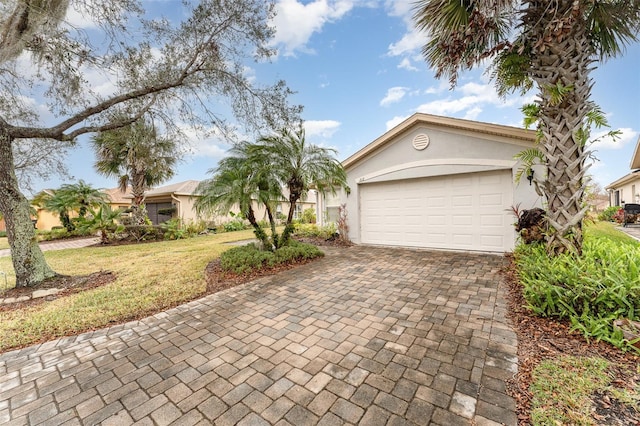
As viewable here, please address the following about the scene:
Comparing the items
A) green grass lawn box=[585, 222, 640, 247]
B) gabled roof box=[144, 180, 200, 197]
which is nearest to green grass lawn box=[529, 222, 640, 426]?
green grass lawn box=[585, 222, 640, 247]

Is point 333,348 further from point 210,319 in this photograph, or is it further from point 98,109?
point 98,109

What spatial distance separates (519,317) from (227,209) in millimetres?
5669

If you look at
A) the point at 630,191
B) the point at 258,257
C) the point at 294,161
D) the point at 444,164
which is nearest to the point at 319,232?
the point at 294,161

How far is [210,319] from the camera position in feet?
12.2

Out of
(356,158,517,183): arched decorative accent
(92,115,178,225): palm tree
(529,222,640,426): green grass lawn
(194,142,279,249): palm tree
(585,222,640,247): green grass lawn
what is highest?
(92,115,178,225): palm tree

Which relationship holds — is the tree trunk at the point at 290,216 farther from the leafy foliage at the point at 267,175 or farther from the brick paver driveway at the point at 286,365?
the brick paver driveway at the point at 286,365

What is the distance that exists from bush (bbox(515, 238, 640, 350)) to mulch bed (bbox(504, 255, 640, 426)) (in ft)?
0.39

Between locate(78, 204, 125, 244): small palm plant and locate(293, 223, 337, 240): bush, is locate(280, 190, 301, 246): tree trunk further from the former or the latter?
locate(78, 204, 125, 244): small palm plant

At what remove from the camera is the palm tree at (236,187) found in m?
6.04

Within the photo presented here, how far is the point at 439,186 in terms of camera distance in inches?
307

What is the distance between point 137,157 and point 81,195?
502 cm

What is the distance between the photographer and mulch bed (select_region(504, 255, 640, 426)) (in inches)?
74.2

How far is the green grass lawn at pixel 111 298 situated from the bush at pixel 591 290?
5.50 metres

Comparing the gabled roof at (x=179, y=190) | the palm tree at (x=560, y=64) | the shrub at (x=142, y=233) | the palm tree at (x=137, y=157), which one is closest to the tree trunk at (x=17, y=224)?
the palm tree at (x=137, y=157)
